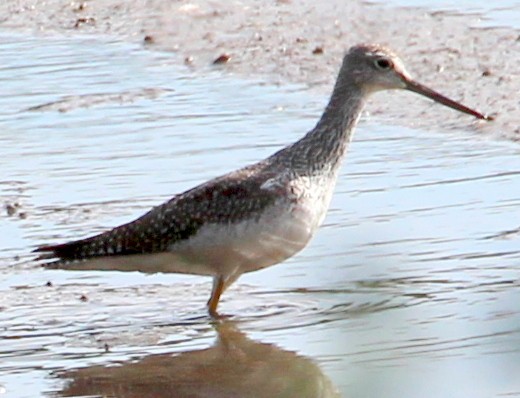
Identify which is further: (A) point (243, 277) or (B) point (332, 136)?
(A) point (243, 277)

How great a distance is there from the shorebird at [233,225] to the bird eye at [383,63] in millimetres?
482

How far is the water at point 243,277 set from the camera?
97.0 inches

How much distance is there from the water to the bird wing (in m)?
0.29

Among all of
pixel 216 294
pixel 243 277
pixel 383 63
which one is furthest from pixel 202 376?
pixel 383 63

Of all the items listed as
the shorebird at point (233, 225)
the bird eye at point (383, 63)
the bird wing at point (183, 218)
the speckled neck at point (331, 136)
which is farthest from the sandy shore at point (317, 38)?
the bird wing at point (183, 218)

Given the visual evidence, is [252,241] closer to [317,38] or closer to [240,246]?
[240,246]

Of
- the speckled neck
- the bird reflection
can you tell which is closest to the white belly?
the speckled neck

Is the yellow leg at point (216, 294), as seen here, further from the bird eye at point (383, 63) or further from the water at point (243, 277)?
the bird eye at point (383, 63)

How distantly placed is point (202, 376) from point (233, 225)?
890 mm

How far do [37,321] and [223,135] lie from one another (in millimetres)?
3179

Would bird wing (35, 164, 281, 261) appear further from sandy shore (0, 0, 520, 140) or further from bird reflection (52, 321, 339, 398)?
sandy shore (0, 0, 520, 140)

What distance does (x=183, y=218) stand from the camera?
6.88 meters

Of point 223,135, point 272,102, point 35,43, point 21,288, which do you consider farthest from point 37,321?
point 35,43

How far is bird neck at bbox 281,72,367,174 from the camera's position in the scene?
690 cm
